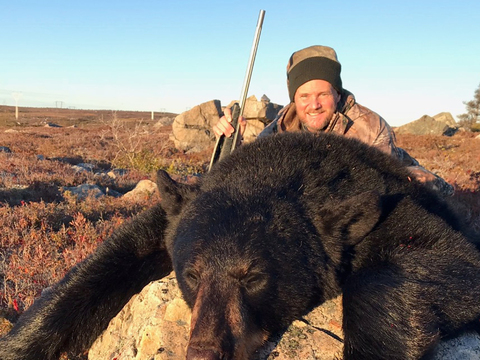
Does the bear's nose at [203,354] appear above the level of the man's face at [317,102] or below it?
below

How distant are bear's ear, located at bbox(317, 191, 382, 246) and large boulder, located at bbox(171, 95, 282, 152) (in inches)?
845

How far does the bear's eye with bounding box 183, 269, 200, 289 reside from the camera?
2402 millimetres

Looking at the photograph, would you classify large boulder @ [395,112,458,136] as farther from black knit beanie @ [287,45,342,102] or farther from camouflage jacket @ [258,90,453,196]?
black knit beanie @ [287,45,342,102]

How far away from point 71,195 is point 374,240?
24.7 ft

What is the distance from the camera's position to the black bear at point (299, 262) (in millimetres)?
2268

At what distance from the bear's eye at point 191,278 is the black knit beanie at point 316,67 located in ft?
12.5

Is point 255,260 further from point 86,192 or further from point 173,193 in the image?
point 86,192

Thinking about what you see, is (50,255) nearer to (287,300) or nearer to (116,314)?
(116,314)

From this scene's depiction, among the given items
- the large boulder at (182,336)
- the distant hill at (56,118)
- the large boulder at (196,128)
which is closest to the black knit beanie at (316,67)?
the large boulder at (182,336)

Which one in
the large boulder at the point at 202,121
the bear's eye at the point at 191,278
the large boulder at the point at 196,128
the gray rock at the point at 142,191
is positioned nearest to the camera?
the bear's eye at the point at 191,278

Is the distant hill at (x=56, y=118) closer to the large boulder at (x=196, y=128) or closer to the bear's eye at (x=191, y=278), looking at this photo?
the large boulder at (x=196, y=128)

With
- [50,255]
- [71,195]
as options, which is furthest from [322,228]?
[71,195]

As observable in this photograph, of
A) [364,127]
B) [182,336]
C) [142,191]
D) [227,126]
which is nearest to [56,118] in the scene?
[142,191]

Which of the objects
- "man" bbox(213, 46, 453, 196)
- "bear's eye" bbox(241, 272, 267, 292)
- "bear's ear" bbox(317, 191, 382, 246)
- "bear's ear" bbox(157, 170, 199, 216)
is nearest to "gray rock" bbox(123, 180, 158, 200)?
"man" bbox(213, 46, 453, 196)
